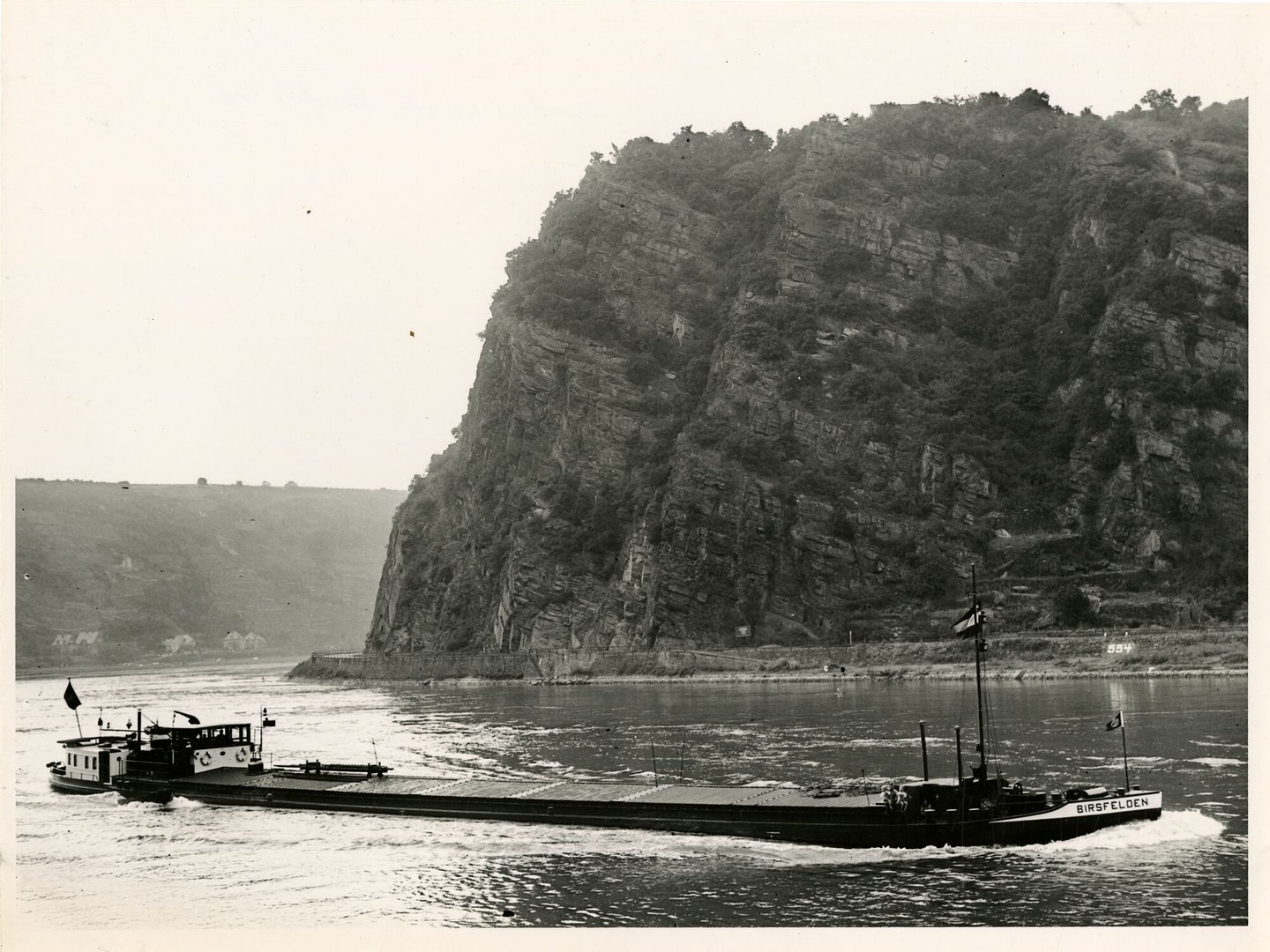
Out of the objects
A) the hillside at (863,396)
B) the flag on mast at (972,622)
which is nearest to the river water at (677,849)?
the flag on mast at (972,622)

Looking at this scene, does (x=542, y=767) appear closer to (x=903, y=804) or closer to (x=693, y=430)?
(x=903, y=804)

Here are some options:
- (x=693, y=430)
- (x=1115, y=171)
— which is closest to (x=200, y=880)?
(x=693, y=430)

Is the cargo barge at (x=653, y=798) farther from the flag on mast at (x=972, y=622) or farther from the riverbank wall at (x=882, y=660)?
the riverbank wall at (x=882, y=660)

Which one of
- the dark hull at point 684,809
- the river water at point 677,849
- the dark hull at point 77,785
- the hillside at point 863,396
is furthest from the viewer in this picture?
the hillside at point 863,396

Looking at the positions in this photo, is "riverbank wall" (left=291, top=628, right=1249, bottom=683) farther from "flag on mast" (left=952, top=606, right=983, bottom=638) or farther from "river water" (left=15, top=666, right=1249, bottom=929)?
"flag on mast" (left=952, top=606, right=983, bottom=638)

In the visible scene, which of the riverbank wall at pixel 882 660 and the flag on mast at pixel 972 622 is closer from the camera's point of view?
the flag on mast at pixel 972 622

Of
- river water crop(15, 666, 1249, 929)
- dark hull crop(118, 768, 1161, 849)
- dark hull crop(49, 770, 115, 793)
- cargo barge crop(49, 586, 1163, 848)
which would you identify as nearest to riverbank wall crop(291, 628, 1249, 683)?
river water crop(15, 666, 1249, 929)

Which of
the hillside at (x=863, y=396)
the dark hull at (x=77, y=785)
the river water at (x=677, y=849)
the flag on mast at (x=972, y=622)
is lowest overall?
the dark hull at (x=77, y=785)
